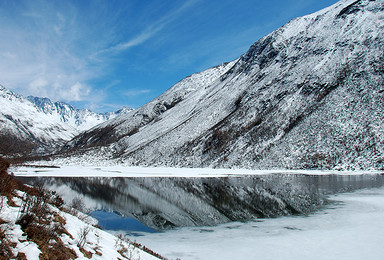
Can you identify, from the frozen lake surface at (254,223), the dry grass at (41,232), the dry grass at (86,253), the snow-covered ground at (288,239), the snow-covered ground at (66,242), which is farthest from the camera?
the frozen lake surface at (254,223)

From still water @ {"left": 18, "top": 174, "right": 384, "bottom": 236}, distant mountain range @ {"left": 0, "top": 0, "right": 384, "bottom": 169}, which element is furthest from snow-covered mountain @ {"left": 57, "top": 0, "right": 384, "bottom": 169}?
still water @ {"left": 18, "top": 174, "right": 384, "bottom": 236}

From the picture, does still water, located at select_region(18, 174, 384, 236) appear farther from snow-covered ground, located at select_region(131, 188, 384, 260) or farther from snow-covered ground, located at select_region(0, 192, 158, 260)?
snow-covered ground, located at select_region(0, 192, 158, 260)

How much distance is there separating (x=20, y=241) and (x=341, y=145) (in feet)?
204

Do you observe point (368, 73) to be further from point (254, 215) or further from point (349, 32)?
point (254, 215)

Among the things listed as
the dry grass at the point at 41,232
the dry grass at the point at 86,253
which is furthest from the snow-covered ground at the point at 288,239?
the dry grass at the point at 41,232

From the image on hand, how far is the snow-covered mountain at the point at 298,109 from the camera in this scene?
58.5 m

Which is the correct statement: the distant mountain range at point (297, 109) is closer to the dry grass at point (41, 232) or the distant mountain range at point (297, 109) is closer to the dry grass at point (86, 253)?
the dry grass at point (86, 253)

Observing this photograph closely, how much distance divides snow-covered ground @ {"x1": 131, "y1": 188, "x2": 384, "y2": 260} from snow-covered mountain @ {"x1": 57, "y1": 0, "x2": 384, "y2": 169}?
136 feet

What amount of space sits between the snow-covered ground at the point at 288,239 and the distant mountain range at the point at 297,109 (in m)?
41.2

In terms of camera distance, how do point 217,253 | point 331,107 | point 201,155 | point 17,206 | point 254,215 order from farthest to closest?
point 201,155 → point 331,107 → point 254,215 → point 217,253 → point 17,206

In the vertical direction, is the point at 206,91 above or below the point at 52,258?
above

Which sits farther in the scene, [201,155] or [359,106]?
[201,155]

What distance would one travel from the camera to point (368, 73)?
→ 6894cm

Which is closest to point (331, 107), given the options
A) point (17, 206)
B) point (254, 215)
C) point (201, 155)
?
point (201, 155)
